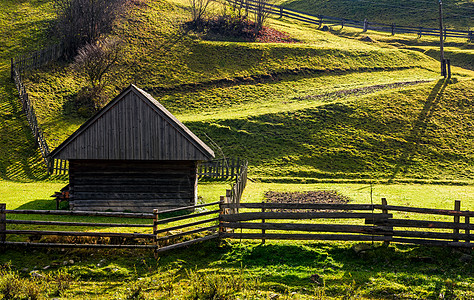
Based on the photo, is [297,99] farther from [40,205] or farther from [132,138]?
[40,205]

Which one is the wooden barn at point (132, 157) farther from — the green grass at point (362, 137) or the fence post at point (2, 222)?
the green grass at point (362, 137)

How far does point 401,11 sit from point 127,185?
92082 mm

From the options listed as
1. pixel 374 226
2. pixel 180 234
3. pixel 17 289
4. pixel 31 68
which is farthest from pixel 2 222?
pixel 31 68

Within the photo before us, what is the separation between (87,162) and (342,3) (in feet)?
327

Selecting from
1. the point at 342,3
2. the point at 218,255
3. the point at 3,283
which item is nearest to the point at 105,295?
the point at 3,283

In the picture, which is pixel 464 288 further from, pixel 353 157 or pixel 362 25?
pixel 362 25

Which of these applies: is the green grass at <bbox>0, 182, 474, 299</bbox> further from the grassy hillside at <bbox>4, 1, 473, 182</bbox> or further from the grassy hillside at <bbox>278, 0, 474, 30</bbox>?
the grassy hillside at <bbox>278, 0, 474, 30</bbox>

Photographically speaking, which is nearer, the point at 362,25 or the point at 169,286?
the point at 169,286

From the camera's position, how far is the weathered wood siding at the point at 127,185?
66.4ft

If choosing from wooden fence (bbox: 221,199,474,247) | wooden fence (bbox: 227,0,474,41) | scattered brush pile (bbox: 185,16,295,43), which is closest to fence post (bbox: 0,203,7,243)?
wooden fence (bbox: 221,199,474,247)

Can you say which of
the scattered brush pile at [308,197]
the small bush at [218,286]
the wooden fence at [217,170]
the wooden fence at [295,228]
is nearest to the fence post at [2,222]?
the wooden fence at [295,228]

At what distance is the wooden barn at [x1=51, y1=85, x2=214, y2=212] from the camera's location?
19.7 m

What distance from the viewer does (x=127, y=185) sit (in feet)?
66.6

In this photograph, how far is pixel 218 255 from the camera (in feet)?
46.8
